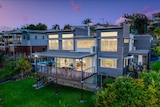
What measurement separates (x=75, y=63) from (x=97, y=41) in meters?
5.02

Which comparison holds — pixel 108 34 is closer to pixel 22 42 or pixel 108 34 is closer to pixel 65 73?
pixel 65 73

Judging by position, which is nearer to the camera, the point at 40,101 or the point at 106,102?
the point at 106,102

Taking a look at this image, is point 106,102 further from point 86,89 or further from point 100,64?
point 100,64

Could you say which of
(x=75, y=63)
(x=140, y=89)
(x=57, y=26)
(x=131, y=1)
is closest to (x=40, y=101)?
(x=75, y=63)

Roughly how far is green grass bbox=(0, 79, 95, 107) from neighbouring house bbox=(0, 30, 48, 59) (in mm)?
13958

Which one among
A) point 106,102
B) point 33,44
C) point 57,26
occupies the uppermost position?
point 57,26

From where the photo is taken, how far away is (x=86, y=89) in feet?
58.7

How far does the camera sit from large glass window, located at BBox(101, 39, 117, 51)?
17.5 m

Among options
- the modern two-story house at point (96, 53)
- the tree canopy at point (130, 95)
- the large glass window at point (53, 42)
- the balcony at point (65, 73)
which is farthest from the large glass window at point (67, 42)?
the tree canopy at point (130, 95)

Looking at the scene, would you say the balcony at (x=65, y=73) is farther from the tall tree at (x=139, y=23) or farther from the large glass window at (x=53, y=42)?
the tall tree at (x=139, y=23)

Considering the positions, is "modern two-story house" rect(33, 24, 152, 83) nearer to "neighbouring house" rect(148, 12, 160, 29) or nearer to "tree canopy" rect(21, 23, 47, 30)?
"tree canopy" rect(21, 23, 47, 30)

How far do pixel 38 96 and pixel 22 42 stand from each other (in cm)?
2042

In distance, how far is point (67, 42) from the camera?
21.9 metres

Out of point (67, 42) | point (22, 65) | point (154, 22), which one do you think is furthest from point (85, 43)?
point (154, 22)
